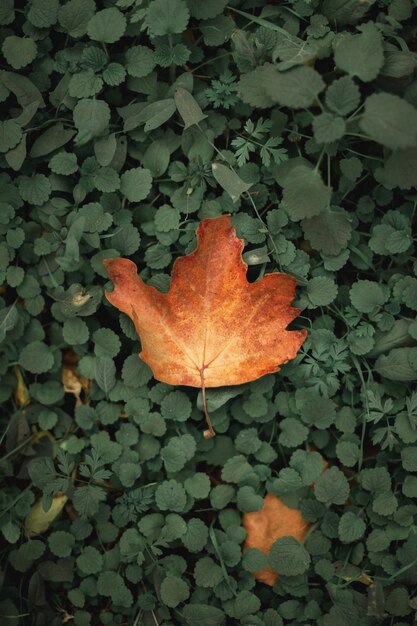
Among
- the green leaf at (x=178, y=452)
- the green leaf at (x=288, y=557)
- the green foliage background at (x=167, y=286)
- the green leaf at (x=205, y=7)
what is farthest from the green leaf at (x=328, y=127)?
the green leaf at (x=288, y=557)

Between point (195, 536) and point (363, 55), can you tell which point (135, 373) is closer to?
point (195, 536)

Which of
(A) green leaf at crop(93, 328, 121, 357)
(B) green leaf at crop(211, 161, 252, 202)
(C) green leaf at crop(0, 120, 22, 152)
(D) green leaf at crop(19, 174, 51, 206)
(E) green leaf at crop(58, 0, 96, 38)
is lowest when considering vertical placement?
(A) green leaf at crop(93, 328, 121, 357)

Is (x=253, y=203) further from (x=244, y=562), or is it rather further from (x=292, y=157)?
(x=244, y=562)

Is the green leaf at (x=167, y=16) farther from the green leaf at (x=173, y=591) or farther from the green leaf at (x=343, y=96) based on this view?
the green leaf at (x=173, y=591)

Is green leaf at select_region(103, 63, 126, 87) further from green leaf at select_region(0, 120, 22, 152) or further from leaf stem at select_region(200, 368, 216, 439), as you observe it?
leaf stem at select_region(200, 368, 216, 439)

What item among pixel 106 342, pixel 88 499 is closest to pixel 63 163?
pixel 106 342

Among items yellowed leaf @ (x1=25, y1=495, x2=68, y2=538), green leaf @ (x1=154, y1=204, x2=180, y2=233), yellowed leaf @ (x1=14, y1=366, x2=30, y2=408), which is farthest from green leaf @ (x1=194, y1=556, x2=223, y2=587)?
green leaf @ (x1=154, y1=204, x2=180, y2=233)

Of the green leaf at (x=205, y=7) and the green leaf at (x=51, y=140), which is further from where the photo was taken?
the green leaf at (x=51, y=140)

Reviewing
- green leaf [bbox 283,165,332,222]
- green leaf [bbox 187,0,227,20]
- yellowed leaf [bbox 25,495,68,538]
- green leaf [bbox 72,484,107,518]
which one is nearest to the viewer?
green leaf [bbox 283,165,332,222]
